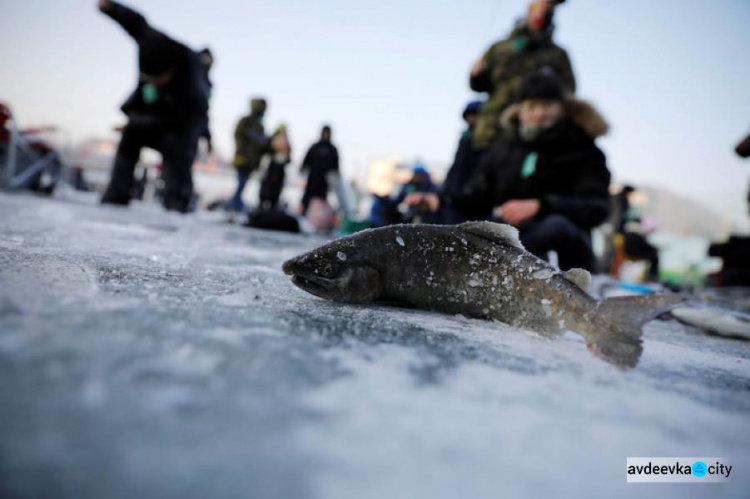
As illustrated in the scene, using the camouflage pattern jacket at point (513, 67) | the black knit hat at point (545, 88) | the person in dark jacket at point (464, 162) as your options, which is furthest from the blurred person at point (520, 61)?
the black knit hat at point (545, 88)

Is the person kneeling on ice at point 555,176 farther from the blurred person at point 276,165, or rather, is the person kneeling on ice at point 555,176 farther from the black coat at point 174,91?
the blurred person at point 276,165

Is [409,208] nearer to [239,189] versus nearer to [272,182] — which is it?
[272,182]

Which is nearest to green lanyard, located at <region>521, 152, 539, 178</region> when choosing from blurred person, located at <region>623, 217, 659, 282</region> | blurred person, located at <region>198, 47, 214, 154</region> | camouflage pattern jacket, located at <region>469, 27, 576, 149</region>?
camouflage pattern jacket, located at <region>469, 27, 576, 149</region>

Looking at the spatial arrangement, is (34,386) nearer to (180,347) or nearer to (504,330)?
(180,347)

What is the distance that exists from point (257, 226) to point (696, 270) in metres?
12.9

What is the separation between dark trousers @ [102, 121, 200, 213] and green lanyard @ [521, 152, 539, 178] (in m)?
4.76

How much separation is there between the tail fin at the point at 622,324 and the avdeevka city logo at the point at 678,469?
0.36 meters

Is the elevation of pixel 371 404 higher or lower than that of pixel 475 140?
lower

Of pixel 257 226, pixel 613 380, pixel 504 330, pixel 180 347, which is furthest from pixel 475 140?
pixel 180 347

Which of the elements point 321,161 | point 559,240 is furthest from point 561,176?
point 321,161

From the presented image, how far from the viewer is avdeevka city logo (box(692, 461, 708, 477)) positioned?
0.60 meters

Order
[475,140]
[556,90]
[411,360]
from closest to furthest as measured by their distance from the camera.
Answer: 1. [411,360]
2. [556,90]
3. [475,140]

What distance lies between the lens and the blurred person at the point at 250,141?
30.6 feet

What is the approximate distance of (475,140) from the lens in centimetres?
512
